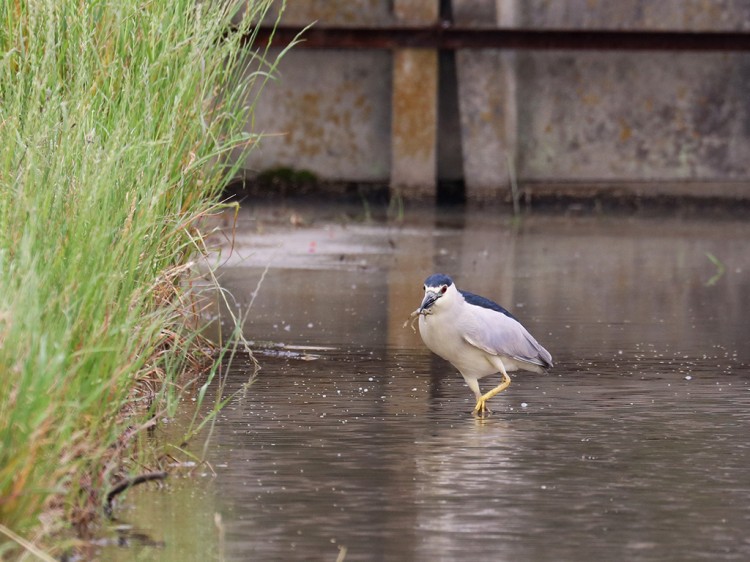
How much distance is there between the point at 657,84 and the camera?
49.0ft

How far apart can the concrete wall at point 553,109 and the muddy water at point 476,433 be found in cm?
488

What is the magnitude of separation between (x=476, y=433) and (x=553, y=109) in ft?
32.6

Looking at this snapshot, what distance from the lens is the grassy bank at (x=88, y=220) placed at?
3.55 metres

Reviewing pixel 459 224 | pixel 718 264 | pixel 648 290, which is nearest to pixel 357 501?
pixel 648 290

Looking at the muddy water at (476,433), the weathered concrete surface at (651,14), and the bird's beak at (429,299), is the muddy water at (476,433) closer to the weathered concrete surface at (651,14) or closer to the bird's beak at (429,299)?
the bird's beak at (429,299)

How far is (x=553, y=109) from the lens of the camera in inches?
592

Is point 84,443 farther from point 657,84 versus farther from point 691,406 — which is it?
point 657,84

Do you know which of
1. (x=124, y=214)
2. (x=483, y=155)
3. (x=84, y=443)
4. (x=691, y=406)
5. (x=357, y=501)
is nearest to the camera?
(x=84, y=443)

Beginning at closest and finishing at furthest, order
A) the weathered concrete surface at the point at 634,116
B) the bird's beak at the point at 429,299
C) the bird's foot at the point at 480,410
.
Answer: the bird's foot at the point at 480,410 < the bird's beak at the point at 429,299 < the weathered concrete surface at the point at 634,116

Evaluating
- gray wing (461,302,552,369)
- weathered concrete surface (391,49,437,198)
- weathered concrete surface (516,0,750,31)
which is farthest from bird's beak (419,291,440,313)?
weathered concrete surface (516,0,750,31)

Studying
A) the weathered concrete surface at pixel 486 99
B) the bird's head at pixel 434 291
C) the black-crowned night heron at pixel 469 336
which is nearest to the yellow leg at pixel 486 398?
the black-crowned night heron at pixel 469 336

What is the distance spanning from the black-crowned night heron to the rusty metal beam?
8.51 m

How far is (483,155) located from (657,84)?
68.4 inches

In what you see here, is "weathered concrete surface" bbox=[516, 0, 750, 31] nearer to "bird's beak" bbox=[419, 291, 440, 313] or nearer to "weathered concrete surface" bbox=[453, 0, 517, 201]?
"weathered concrete surface" bbox=[453, 0, 517, 201]
